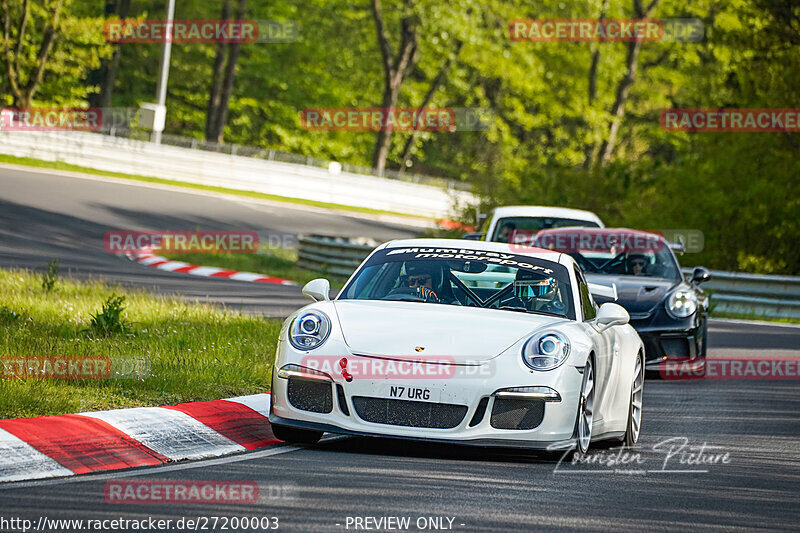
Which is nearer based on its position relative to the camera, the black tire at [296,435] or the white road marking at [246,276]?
the black tire at [296,435]

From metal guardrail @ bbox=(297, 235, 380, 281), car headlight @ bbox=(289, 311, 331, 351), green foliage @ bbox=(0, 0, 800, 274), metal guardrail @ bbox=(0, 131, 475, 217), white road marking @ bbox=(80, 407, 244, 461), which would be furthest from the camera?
green foliage @ bbox=(0, 0, 800, 274)

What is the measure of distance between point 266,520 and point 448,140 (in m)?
72.5

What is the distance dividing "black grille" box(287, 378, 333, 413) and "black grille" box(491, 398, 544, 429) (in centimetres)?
93

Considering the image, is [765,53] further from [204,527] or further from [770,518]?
[204,527]

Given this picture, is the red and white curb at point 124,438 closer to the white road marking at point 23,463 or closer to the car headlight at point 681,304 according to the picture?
the white road marking at point 23,463

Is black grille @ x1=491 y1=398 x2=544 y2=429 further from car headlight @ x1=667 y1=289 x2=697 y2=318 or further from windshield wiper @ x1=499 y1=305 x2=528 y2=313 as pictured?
car headlight @ x1=667 y1=289 x2=697 y2=318

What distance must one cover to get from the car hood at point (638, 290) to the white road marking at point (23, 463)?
24.7ft

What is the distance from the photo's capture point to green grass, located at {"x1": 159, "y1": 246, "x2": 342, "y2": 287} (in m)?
24.4

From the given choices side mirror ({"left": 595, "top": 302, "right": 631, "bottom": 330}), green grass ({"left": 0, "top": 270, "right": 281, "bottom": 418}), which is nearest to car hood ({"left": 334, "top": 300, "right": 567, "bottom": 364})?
side mirror ({"left": 595, "top": 302, "right": 631, "bottom": 330})

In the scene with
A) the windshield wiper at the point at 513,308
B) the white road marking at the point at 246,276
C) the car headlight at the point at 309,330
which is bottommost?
the white road marking at the point at 246,276

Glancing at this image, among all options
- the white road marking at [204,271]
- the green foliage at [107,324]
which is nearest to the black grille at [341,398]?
the green foliage at [107,324]

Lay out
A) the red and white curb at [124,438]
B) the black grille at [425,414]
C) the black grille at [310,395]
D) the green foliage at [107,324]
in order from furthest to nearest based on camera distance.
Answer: the green foliage at [107,324], the black grille at [310,395], the black grille at [425,414], the red and white curb at [124,438]

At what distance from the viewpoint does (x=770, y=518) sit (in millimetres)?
6570

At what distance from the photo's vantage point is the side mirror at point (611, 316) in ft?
28.0
